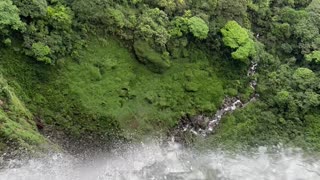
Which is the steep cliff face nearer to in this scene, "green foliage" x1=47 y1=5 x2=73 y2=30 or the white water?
the white water

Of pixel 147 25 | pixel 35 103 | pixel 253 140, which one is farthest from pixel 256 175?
pixel 35 103

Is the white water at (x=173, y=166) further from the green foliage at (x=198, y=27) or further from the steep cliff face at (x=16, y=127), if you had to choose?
the green foliage at (x=198, y=27)

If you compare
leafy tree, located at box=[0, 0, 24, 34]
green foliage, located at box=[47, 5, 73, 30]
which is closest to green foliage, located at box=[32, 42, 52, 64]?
leafy tree, located at box=[0, 0, 24, 34]

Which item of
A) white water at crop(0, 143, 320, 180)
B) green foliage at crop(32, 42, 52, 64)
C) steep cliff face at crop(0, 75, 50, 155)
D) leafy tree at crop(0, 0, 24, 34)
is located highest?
leafy tree at crop(0, 0, 24, 34)

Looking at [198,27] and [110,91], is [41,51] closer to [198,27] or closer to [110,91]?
[110,91]

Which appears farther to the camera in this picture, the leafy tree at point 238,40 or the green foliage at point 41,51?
the leafy tree at point 238,40

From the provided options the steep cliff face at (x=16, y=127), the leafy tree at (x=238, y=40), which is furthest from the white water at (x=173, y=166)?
the leafy tree at (x=238, y=40)

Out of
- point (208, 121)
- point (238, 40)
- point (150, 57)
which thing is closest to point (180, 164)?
point (208, 121)
